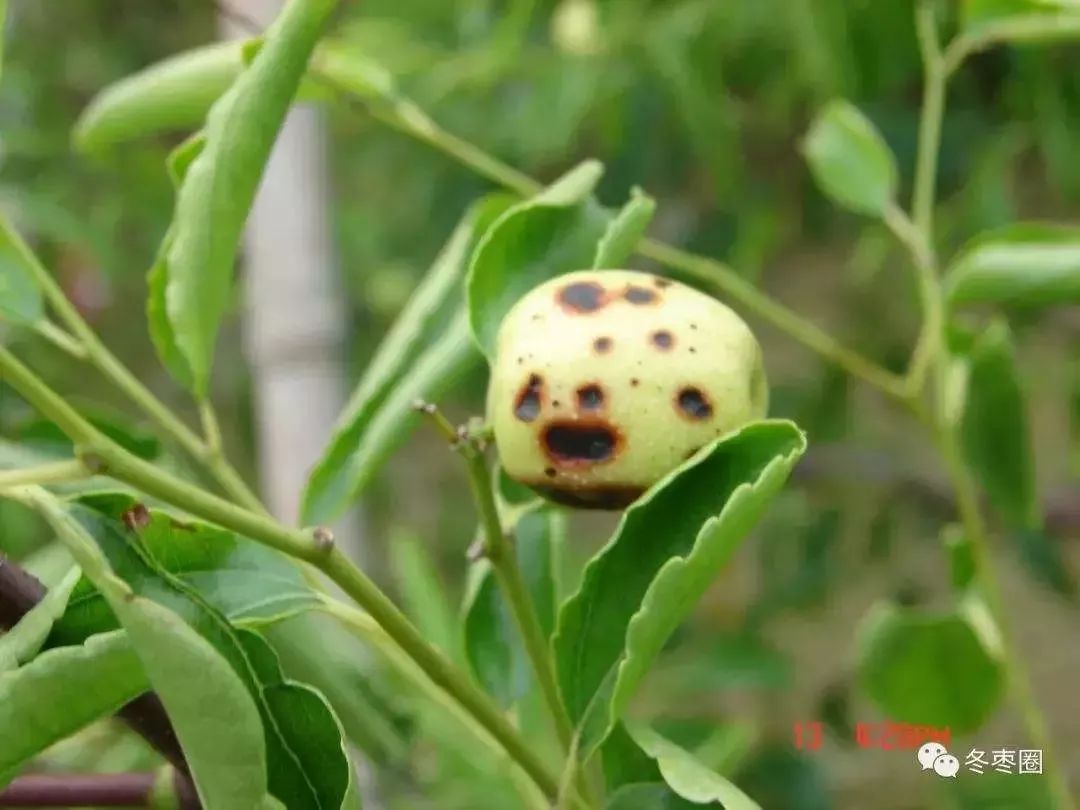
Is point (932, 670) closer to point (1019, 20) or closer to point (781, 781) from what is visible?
point (1019, 20)

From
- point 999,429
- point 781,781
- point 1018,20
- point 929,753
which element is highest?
point 1018,20

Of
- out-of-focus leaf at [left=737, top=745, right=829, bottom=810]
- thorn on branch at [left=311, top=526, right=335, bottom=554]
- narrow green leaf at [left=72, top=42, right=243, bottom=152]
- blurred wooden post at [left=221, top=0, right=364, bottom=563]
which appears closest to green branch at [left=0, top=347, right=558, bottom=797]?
thorn on branch at [left=311, top=526, right=335, bottom=554]

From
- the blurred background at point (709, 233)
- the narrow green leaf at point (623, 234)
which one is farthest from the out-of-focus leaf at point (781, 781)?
the narrow green leaf at point (623, 234)

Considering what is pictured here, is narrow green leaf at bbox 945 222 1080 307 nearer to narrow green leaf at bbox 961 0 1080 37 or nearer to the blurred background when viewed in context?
narrow green leaf at bbox 961 0 1080 37

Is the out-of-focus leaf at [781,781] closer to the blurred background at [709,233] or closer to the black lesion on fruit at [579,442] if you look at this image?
the blurred background at [709,233]

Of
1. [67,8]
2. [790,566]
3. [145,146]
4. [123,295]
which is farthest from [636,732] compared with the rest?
[67,8]

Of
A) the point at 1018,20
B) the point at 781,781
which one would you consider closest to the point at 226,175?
the point at 1018,20
